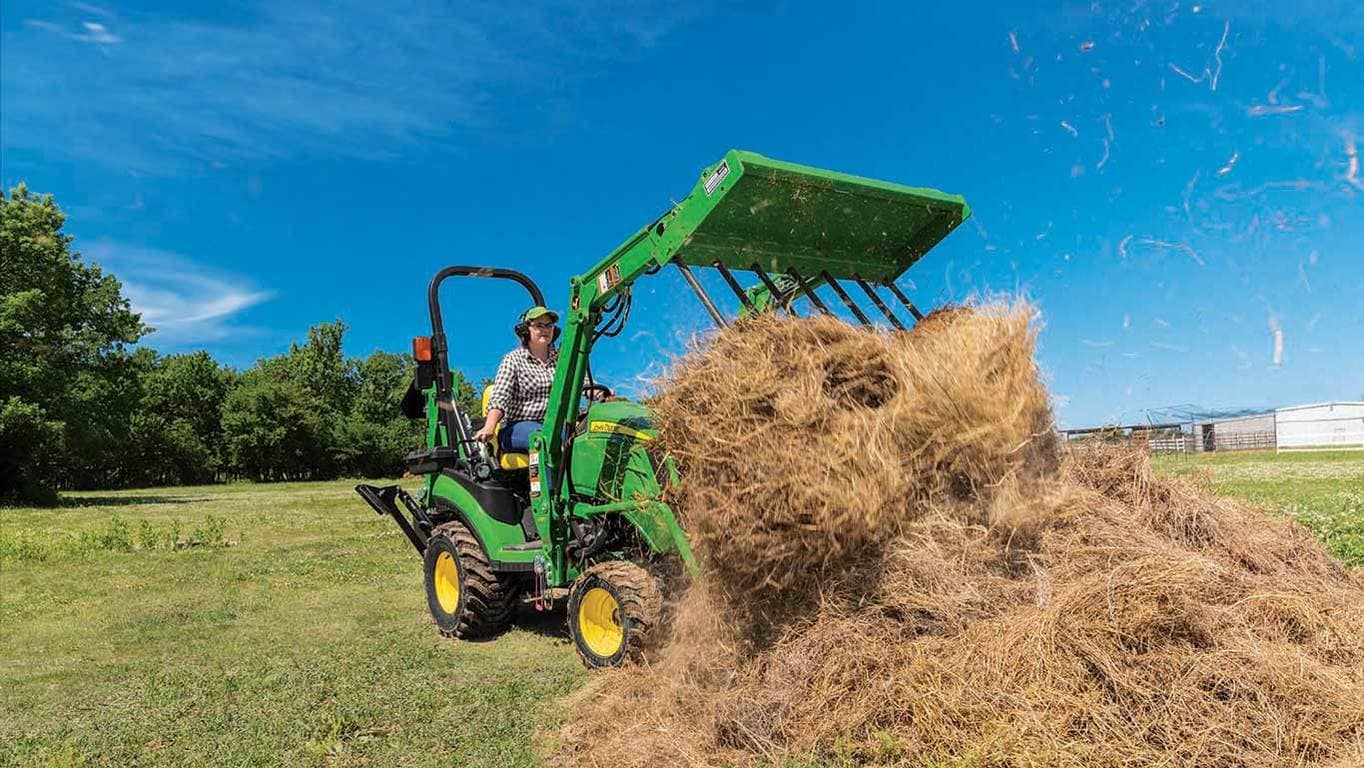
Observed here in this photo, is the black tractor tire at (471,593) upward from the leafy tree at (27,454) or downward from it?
downward

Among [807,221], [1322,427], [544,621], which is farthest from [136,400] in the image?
[1322,427]

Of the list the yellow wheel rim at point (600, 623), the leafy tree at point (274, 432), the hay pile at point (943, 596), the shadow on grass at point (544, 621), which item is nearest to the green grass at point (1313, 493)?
the hay pile at point (943, 596)

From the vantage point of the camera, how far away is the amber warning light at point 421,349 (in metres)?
8.27

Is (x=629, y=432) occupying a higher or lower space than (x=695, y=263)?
lower

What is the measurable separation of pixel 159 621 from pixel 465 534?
11.3ft

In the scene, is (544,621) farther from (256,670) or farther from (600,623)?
(256,670)

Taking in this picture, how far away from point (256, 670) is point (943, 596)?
493cm

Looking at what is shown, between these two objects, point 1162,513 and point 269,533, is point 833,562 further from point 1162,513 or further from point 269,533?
point 269,533

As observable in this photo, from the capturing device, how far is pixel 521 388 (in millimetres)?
7473

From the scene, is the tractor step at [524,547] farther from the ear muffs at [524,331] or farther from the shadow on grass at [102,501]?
the shadow on grass at [102,501]

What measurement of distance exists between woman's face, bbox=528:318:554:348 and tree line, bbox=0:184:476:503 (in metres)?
16.0

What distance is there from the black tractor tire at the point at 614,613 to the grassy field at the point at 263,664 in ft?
0.79

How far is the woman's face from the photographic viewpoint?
7.69 m

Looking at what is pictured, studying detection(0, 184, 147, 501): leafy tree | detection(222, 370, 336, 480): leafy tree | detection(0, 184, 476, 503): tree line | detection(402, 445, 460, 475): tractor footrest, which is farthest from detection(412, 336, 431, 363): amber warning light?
detection(222, 370, 336, 480): leafy tree
